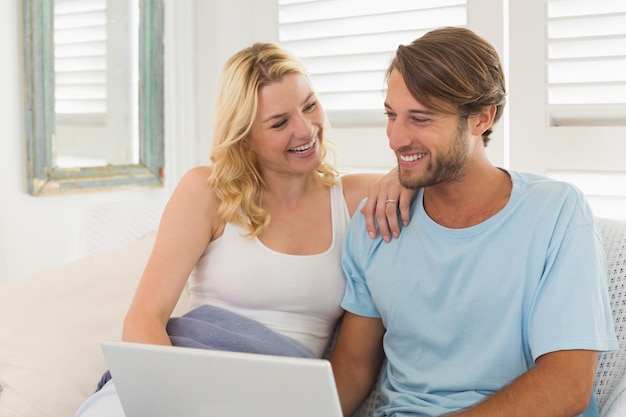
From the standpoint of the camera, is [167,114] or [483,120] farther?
[167,114]

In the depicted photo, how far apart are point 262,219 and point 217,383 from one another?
0.68 meters

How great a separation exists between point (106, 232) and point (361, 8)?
111cm

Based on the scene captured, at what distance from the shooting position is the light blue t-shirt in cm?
130

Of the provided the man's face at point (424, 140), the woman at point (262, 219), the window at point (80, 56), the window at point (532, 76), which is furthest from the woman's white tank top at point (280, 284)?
the window at point (80, 56)

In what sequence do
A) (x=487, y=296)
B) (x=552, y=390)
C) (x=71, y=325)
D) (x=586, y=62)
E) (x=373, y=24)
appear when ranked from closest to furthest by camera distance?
(x=552, y=390) < (x=487, y=296) < (x=71, y=325) < (x=586, y=62) < (x=373, y=24)

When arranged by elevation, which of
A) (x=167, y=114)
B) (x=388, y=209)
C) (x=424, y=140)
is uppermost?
(x=167, y=114)

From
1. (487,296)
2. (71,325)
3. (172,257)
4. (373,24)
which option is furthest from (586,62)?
(71,325)

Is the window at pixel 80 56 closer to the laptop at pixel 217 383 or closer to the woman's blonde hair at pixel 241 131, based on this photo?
the woman's blonde hair at pixel 241 131

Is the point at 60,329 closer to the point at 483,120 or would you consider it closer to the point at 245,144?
the point at 245,144

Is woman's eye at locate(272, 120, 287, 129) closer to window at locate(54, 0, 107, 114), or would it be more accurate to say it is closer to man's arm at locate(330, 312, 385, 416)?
man's arm at locate(330, 312, 385, 416)

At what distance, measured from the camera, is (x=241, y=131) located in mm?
1756

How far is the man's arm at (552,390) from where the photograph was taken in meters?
1.25

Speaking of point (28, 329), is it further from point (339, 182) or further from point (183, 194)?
point (339, 182)

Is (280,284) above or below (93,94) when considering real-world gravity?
below
